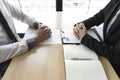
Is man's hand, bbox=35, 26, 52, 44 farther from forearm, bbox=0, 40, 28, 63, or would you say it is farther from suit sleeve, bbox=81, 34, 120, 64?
suit sleeve, bbox=81, 34, 120, 64

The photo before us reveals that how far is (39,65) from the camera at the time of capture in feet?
3.20

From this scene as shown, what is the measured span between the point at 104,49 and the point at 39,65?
1.47 feet

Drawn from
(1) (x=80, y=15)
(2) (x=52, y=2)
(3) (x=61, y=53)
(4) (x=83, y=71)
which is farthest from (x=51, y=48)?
(2) (x=52, y=2)

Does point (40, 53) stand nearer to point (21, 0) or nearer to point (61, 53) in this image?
point (61, 53)

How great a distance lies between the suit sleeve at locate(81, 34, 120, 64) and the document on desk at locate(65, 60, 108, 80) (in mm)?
89

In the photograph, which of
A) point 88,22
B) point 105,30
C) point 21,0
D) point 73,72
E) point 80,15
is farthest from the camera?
point 21,0

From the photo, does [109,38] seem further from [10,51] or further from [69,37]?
[10,51]

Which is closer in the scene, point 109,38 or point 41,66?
point 41,66

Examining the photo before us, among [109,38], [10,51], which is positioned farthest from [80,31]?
[10,51]

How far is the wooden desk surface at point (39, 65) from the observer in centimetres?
90

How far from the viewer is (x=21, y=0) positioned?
7.43ft

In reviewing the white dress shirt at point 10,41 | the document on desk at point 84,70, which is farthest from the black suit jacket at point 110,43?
the white dress shirt at point 10,41

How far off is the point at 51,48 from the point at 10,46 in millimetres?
287

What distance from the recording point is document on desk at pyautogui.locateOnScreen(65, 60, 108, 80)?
89cm
